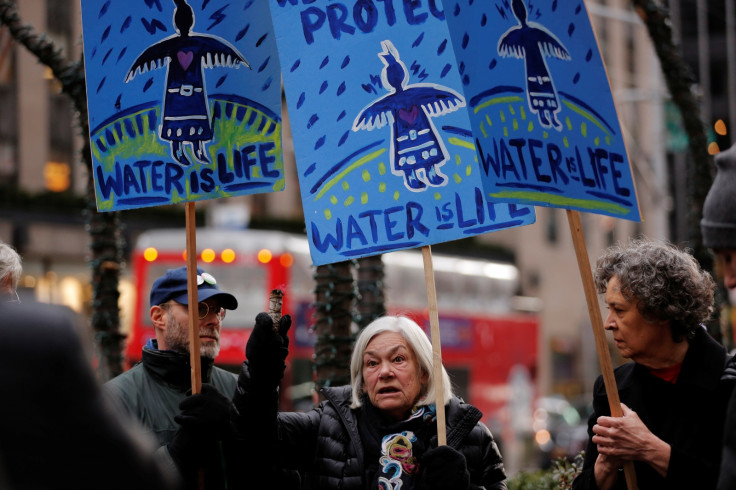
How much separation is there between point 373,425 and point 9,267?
148 cm

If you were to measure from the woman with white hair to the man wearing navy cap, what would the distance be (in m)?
0.12

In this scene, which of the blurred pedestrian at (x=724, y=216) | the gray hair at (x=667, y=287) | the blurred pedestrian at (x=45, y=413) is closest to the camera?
the blurred pedestrian at (x=45, y=413)

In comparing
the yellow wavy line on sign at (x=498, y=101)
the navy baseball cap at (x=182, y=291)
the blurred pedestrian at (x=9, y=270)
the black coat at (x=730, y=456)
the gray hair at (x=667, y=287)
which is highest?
the yellow wavy line on sign at (x=498, y=101)

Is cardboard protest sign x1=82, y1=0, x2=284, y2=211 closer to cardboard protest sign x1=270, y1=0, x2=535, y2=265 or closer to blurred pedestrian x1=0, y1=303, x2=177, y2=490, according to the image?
cardboard protest sign x1=270, y1=0, x2=535, y2=265

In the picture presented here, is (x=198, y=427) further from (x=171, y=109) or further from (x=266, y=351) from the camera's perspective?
(x=171, y=109)

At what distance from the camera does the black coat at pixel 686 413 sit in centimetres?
322

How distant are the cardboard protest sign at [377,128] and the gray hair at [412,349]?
12.0 inches

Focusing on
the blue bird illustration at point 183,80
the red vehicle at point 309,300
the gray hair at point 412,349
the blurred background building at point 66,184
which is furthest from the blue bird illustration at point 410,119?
the blurred background building at point 66,184

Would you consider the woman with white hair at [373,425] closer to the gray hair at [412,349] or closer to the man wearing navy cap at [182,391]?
the gray hair at [412,349]

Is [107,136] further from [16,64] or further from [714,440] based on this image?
[16,64]

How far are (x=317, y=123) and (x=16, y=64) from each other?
88.8 feet

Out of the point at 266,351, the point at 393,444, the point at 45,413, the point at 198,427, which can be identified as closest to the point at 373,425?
the point at 393,444

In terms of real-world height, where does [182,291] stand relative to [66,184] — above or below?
below

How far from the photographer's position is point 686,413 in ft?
11.0
